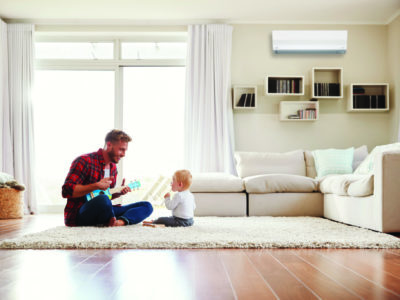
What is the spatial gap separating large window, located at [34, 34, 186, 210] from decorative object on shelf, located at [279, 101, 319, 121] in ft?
4.67

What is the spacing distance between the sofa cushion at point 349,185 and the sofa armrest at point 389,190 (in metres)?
0.16

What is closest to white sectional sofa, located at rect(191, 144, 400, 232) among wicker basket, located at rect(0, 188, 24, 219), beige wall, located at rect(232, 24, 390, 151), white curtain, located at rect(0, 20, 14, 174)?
beige wall, located at rect(232, 24, 390, 151)

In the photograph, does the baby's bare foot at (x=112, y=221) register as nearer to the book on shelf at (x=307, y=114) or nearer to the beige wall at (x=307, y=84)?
the beige wall at (x=307, y=84)

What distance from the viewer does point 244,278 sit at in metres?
1.64

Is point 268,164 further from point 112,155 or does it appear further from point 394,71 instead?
point 112,155

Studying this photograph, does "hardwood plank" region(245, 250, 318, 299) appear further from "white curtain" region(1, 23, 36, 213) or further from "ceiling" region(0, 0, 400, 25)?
"white curtain" region(1, 23, 36, 213)

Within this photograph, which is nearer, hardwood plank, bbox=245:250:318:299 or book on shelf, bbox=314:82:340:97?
hardwood plank, bbox=245:250:318:299

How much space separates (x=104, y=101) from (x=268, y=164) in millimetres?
2466

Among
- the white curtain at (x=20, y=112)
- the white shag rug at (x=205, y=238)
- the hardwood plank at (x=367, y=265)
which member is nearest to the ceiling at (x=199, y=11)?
the white curtain at (x=20, y=112)

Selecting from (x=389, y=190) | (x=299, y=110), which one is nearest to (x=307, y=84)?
(x=299, y=110)

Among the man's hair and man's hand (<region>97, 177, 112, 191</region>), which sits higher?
the man's hair

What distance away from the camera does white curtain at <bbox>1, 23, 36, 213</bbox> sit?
5.48 meters

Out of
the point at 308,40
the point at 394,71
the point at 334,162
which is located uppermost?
the point at 308,40

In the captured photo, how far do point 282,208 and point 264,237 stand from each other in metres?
1.78
